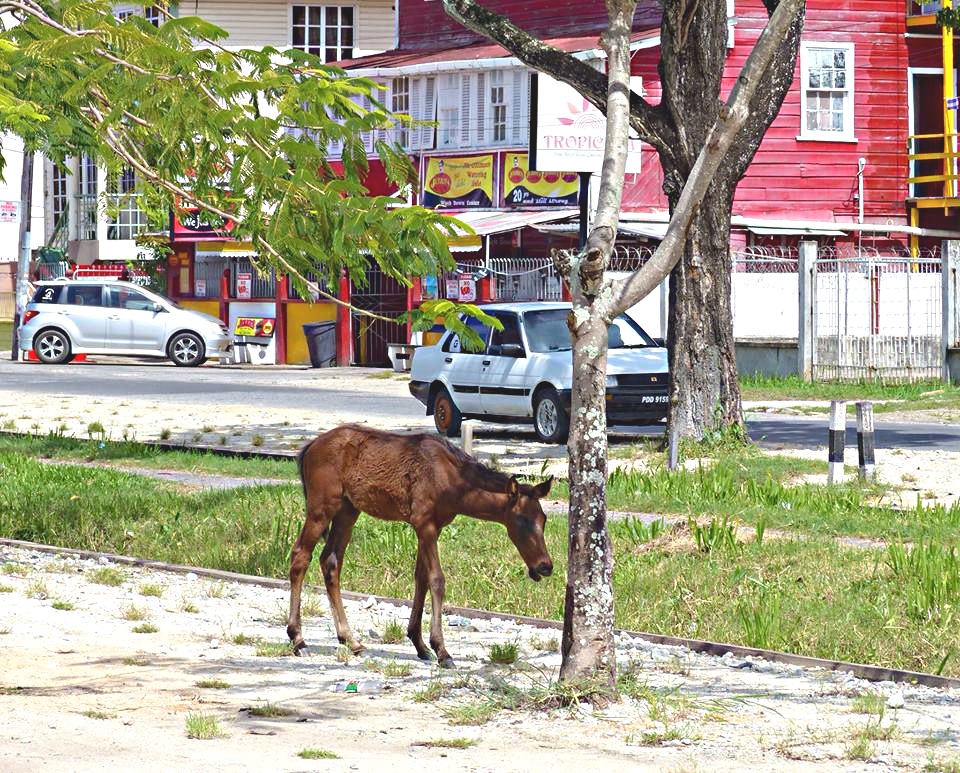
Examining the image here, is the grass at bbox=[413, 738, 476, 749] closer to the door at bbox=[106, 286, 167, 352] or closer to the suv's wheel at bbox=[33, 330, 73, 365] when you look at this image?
the door at bbox=[106, 286, 167, 352]

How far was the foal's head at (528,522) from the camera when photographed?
896 cm

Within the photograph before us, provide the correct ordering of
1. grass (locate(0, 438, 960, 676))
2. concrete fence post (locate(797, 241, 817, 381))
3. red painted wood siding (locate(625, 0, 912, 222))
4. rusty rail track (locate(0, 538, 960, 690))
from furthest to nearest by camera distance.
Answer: red painted wood siding (locate(625, 0, 912, 222)) < concrete fence post (locate(797, 241, 817, 381)) < grass (locate(0, 438, 960, 676)) < rusty rail track (locate(0, 538, 960, 690))

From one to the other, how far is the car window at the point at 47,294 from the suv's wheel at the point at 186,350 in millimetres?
3116

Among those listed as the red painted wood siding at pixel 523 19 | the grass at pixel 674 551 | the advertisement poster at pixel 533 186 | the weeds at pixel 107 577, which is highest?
the red painted wood siding at pixel 523 19

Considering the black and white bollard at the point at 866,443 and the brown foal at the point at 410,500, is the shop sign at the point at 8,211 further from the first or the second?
the brown foal at the point at 410,500

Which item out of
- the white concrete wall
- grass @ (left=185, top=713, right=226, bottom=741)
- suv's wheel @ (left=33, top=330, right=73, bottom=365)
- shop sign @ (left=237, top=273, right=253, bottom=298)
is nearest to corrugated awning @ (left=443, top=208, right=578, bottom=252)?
shop sign @ (left=237, top=273, right=253, bottom=298)

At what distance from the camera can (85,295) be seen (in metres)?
41.3

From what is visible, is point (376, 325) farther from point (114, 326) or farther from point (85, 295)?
point (85, 295)

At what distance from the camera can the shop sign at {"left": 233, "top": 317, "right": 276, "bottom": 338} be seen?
42406 mm

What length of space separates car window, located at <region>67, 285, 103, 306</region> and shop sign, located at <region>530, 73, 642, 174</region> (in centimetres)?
2203

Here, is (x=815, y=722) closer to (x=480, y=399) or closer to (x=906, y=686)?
(x=906, y=686)

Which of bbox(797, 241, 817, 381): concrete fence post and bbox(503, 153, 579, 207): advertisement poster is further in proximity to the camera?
bbox(503, 153, 579, 207): advertisement poster

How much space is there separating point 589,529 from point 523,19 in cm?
3391

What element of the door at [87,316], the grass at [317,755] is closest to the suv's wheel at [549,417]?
the grass at [317,755]
